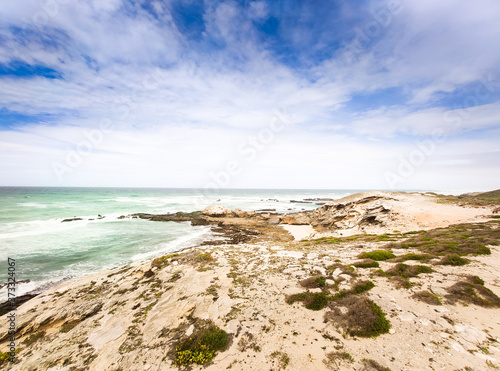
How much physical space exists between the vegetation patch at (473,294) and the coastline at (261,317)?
0.13 meters

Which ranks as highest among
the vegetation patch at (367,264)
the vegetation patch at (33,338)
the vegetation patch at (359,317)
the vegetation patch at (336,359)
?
the vegetation patch at (367,264)

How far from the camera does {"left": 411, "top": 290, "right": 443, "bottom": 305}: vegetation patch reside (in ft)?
19.5

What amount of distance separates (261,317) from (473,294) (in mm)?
6474

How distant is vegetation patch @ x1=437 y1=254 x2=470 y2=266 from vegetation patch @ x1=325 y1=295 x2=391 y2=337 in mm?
4905

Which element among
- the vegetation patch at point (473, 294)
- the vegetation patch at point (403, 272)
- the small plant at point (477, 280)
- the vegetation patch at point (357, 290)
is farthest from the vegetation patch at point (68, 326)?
the small plant at point (477, 280)

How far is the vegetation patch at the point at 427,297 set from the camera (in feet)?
19.5

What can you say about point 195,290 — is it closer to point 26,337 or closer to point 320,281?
point 320,281

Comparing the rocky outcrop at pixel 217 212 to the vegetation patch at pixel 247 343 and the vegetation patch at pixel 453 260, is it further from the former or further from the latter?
the vegetation patch at pixel 247 343

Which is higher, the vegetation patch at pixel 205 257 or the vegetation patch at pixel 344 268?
the vegetation patch at pixel 344 268

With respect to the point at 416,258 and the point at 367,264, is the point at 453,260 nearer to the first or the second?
the point at 416,258

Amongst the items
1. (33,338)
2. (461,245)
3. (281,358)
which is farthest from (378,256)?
(33,338)

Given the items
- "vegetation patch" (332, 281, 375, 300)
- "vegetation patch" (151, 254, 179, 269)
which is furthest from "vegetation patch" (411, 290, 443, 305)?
"vegetation patch" (151, 254, 179, 269)

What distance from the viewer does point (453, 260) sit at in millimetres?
8492

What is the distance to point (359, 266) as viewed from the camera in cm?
903
